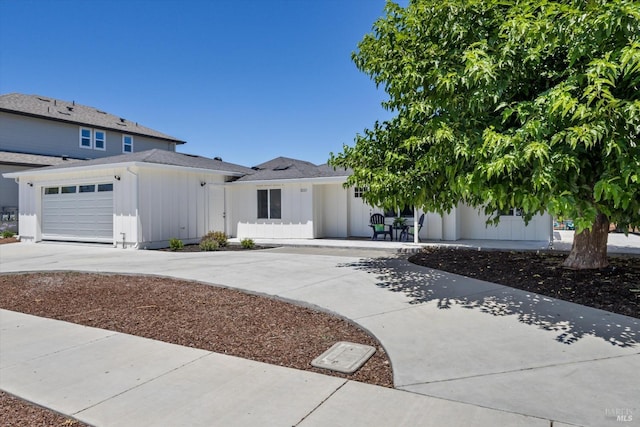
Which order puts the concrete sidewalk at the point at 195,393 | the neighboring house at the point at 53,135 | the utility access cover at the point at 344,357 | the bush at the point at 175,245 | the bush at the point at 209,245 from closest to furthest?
the concrete sidewalk at the point at 195,393 → the utility access cover at the point at 344,357 → the bush at the point at 209,245 → the bush at the point at 175,245 → the neighboring house at the point at 53,135

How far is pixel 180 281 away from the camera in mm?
7445

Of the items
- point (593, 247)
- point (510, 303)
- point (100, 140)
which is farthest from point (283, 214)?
point (100, 140)

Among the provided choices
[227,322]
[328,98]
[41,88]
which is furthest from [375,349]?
[41,88]

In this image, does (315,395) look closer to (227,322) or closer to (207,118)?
(227,322)

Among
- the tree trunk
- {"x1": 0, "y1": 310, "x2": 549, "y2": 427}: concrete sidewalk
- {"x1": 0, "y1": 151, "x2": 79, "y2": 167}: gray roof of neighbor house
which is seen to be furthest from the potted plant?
{"x1": 0, "y1": 151, "x2": 79, "y2": 167}: gray roof of neighbor house

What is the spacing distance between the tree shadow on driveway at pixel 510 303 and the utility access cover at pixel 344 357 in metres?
1.99

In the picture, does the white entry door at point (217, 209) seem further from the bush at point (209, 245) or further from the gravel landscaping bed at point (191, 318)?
the gravel landscaping bed at point (191, 318)

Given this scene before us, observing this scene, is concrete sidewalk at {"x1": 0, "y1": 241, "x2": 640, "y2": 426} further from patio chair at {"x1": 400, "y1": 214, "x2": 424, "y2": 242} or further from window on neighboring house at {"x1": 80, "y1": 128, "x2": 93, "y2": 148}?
window on neighboring house at {"x1": 80, "y1": 128, "x2": 93, "y2": 148}

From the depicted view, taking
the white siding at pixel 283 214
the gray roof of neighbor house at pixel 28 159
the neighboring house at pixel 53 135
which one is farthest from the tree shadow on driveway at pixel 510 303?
the neighboring house at pixel 53 135

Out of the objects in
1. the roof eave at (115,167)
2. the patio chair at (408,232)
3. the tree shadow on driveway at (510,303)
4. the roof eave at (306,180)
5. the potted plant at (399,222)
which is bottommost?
the tree shadow on driveway at (510,303)

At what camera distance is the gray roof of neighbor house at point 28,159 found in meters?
18.9

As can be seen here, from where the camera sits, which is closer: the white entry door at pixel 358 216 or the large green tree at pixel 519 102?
the large green tree at pixel 519 102

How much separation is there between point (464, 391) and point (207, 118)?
23497mm

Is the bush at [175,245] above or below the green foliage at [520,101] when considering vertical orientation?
below
